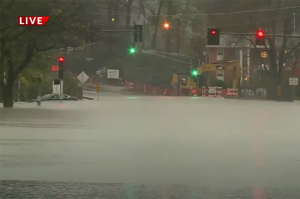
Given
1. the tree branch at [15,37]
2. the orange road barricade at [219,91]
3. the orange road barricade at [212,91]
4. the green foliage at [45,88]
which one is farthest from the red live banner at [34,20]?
the orange road barricade at [219,91]

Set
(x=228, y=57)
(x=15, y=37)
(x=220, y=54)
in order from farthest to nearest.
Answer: (x=220, y=54) → (x=228, y=57) → (x=15, y=37)

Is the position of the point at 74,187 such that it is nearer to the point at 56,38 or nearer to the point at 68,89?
the point at 56,38

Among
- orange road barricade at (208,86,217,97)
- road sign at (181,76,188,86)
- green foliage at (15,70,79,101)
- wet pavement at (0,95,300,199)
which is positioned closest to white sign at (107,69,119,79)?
road sign at (181,76,188,86)

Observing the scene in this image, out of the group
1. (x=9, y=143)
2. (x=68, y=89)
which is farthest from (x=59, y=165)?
(x=68, y=89)

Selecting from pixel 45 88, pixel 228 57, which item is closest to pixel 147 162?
pixel 45 88

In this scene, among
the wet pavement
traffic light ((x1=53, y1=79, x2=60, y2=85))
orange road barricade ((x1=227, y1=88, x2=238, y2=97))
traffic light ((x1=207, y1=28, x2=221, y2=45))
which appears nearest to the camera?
the wet pavement

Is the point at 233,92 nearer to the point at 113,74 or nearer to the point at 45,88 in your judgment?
the point at 113,74

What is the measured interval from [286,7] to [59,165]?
56.4m

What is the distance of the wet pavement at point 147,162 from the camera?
34.4 ft

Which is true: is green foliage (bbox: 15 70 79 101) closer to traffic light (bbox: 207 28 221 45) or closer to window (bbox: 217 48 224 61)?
traffic light (bbox: 207 28 221 45)

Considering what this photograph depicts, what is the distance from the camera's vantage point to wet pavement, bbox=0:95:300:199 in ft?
34.4

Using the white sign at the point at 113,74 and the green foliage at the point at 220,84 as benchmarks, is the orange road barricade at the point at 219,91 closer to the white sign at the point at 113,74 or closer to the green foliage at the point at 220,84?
the green foliage at the point at 220,84

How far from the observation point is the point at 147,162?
14117 mm

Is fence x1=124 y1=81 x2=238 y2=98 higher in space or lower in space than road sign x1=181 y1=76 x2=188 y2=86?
lower
